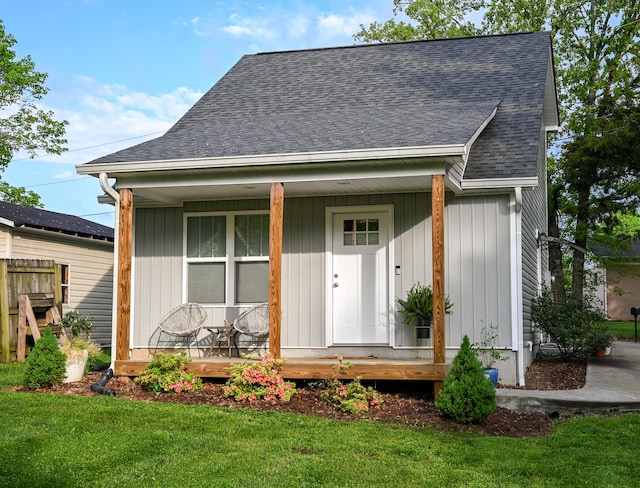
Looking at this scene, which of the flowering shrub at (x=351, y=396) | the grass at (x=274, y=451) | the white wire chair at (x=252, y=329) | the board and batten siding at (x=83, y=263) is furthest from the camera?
the board and batten siding at (x=83, y=263)

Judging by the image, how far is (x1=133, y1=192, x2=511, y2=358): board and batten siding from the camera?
985 centimetres

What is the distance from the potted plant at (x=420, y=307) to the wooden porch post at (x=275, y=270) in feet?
6.33

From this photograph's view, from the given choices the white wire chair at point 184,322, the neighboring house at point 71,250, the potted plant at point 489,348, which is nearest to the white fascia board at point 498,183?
the potted plant at point 489,348

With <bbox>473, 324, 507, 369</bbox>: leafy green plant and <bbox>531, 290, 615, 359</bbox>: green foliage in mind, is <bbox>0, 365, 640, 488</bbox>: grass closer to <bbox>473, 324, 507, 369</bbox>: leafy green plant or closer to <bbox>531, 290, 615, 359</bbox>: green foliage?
<bbox>473, 324, 507, 369</bbox>: leafy green plant

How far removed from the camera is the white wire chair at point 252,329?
401 inches

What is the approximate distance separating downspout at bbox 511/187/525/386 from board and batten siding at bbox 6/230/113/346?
10084 millimetres

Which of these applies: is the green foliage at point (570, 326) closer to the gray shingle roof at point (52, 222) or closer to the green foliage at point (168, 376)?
the green foliage at point (168, 376)

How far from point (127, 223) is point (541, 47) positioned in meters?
8.03

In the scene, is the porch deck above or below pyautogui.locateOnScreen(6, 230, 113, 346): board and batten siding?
below

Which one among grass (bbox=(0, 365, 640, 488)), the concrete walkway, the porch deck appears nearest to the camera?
grass (bbox=(0, 365, 640, 488))

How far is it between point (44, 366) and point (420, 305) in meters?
4.76

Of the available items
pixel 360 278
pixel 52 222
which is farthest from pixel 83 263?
pixel 360 278

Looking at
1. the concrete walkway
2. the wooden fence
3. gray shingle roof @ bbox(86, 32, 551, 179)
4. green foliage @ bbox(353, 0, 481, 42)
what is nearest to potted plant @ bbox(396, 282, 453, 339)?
the concrete walkway

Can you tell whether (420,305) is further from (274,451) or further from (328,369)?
→ (274,451)
